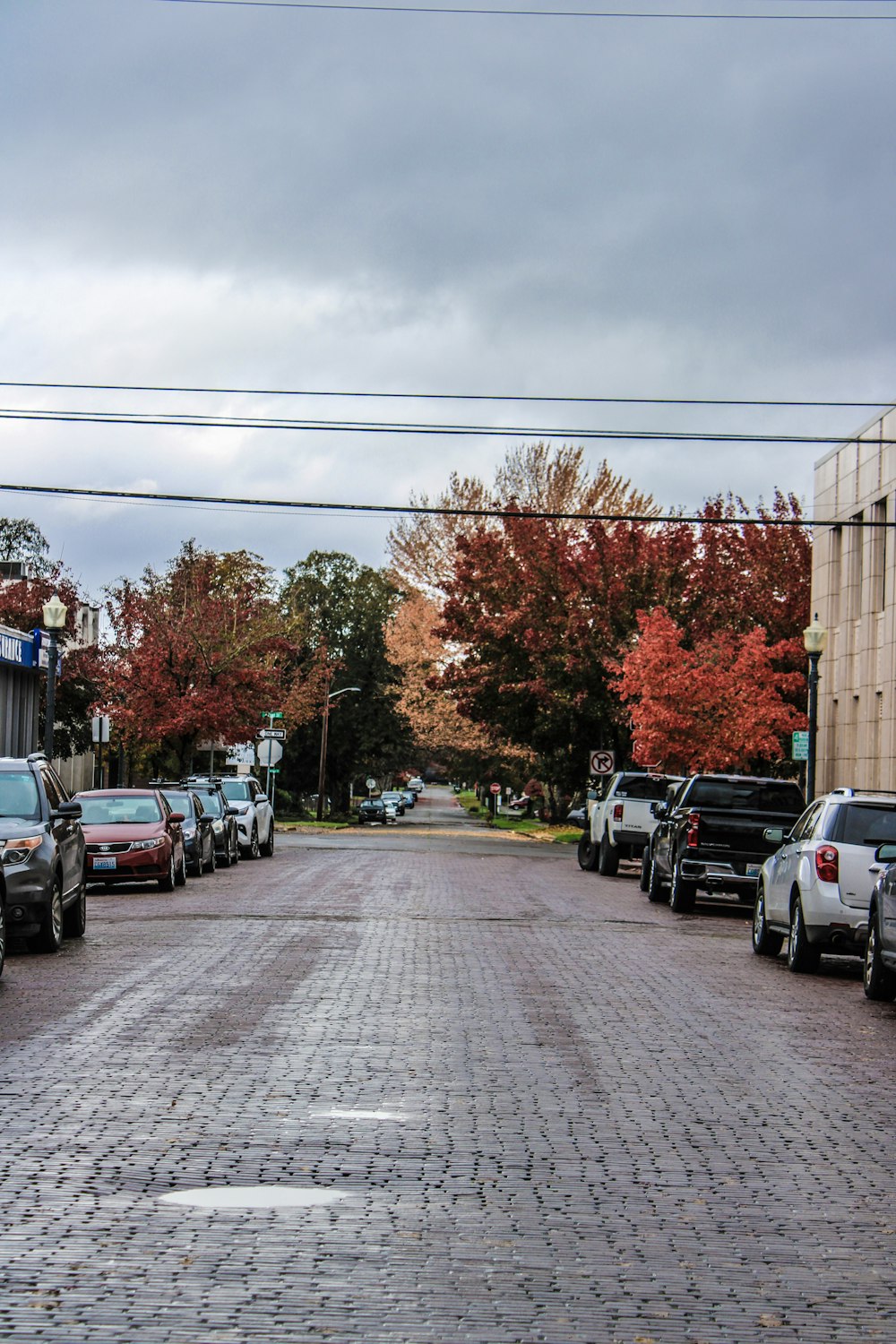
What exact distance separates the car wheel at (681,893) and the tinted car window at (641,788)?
30.3ft

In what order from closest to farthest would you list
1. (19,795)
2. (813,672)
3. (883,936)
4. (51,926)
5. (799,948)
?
(883,936) → (51,926) → (799,948) → (19,795) → (813,672)

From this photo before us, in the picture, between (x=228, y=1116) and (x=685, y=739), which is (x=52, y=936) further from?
(x=685, y=739)

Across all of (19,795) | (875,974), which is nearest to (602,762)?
(19,795)

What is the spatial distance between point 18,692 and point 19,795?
3201 centimetres

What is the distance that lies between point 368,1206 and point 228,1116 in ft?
6.02

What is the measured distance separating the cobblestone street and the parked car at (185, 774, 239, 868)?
16.3 metres

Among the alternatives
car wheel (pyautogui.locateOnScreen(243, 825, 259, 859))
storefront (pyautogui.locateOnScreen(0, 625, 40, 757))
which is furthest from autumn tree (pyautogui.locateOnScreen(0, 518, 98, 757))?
A: car wheel (pyautogui.locateOnScreen(243, 825, 259, 859))

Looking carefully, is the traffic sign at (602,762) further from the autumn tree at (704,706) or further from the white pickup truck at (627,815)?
the white pickup truck at (627,815)

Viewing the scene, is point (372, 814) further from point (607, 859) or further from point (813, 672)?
point (813, 672)

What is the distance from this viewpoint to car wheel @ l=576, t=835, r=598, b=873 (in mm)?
36375

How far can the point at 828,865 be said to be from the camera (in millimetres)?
15977

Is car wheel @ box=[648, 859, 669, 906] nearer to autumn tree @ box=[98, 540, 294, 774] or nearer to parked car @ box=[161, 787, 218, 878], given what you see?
parked car @ box=[161, 787, 218, 878]

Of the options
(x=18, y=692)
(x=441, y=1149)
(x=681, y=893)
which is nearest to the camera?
(x=441, y=1149)

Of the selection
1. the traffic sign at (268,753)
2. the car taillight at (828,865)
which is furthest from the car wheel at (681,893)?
the traffic sign at (268,753)
